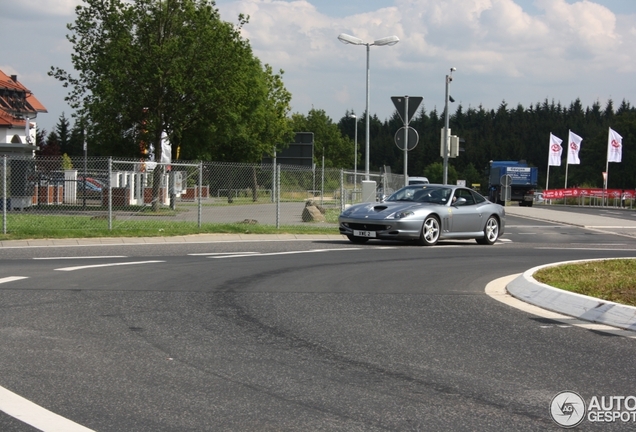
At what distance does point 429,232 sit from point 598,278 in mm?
7584

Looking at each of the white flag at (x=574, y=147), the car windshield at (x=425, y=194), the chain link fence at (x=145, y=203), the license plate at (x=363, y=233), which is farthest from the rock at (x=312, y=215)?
the white flag at (x=574, y=147)

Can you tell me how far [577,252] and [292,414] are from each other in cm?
1410

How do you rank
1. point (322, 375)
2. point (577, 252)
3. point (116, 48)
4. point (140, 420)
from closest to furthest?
point (140, 420), point (322, 375), point (577, 252), point (116, 48)

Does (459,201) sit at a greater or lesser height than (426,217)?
greater

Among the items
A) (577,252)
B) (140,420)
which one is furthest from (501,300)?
(577,252)

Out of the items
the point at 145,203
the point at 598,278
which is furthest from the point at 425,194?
the point at 145,203

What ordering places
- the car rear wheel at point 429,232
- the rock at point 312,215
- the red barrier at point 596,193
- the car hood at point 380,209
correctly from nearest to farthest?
the car hood at point 380,209
the car rear wheel at point 429,232
the rock at point 312,215
the red barrier at point 596,193

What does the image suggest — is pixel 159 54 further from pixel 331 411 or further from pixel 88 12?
pixel 331 411

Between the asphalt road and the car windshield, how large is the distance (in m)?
6.60

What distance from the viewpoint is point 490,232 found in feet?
65.5

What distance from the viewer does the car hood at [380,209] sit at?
704 inches

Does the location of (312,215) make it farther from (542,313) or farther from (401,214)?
(542,313)

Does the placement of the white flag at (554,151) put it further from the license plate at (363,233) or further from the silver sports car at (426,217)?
the license plate at (363,233)

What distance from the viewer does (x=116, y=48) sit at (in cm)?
3400
